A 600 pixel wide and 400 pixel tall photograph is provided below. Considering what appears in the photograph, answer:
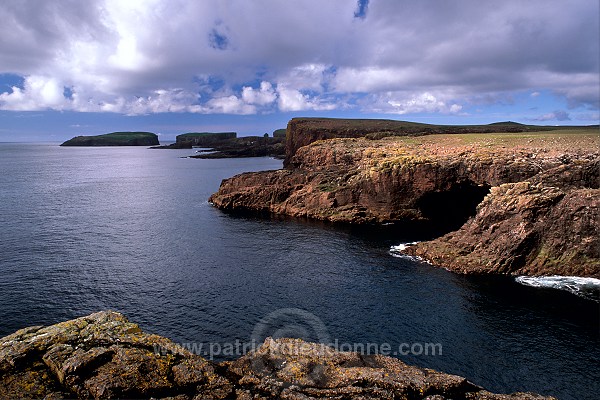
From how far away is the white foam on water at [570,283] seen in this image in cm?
4206

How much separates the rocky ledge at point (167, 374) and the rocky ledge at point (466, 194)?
117 ft

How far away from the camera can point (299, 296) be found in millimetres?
41875

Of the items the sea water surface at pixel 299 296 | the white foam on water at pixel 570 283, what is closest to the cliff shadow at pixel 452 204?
the sea water surface at pixel 299 296

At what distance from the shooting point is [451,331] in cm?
3459

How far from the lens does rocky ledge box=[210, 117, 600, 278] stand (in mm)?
49594

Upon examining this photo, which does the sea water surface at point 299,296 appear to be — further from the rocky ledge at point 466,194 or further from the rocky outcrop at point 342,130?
the rocky outcrop at point 342,130

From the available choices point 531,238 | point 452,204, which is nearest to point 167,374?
point 531,238

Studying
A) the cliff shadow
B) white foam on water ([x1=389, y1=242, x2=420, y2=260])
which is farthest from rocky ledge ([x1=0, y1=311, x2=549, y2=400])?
the cliff shadow

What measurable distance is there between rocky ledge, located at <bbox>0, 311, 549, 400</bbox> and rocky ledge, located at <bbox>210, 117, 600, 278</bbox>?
3558 centimetres

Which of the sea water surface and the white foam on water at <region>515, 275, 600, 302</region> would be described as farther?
the white foam on water at <region>515, 275, 600, 302</region>

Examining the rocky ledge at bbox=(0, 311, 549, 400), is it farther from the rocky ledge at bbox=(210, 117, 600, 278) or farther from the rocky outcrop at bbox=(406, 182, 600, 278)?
the rocky ledge at bbox=(210, 117, 600, 278)

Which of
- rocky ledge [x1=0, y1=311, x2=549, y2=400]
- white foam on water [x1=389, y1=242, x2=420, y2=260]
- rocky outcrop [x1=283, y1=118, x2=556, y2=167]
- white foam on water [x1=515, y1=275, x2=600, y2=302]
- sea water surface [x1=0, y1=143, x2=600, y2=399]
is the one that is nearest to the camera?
rocky ledge [x1=0, y1=311, x2=549, y2=400]

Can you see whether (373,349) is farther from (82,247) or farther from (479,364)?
(82,247)

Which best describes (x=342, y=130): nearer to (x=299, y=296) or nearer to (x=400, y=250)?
(x=400, y=250)
